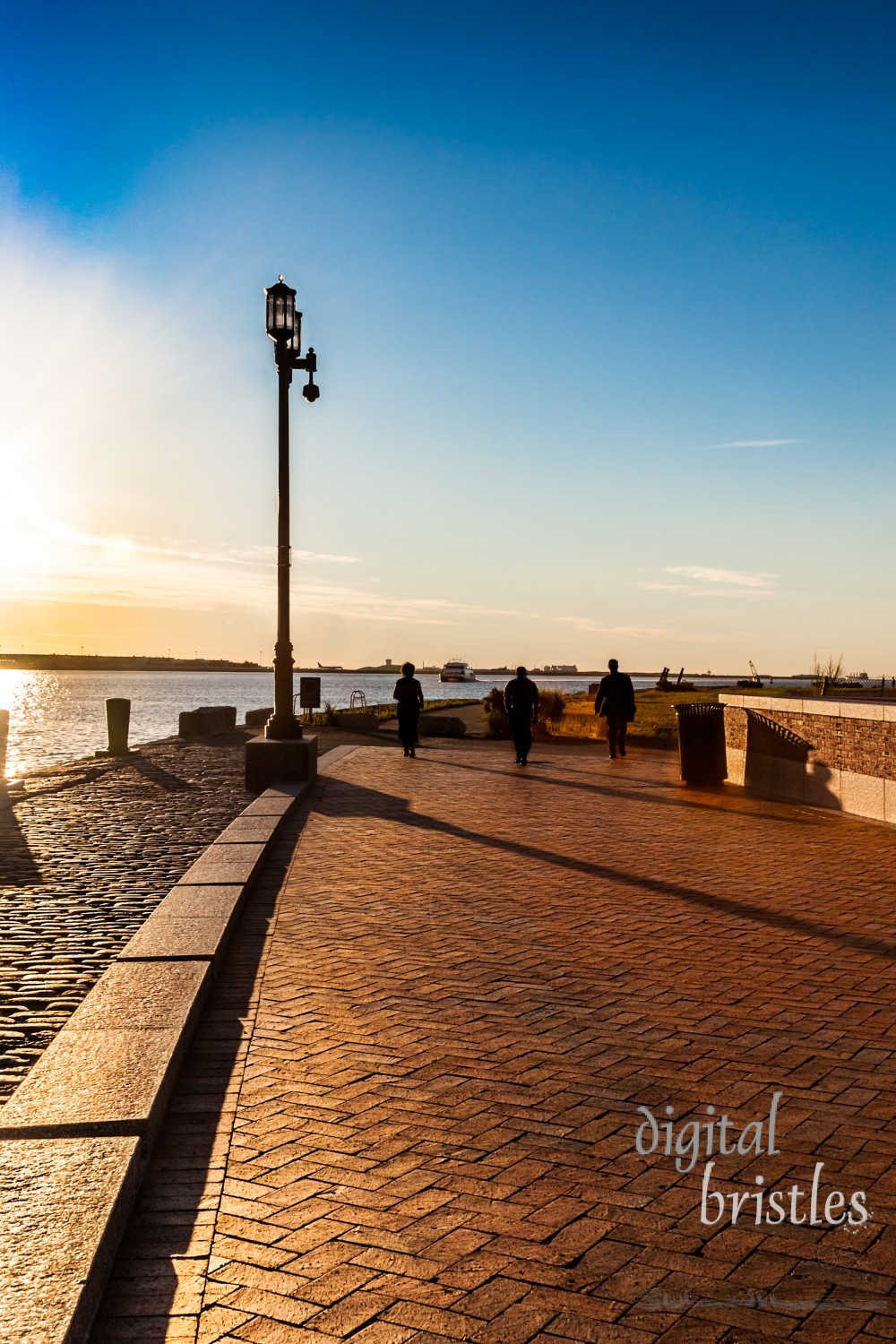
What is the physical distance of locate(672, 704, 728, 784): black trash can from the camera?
1630 centimetres

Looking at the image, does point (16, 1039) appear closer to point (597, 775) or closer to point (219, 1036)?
point (219, 1036)

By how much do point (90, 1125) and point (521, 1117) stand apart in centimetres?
148

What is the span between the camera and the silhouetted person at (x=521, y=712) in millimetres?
19578

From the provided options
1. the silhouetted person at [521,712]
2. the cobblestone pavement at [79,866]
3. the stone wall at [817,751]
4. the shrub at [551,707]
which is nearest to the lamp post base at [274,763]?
the cobblestone pavement at [79,866]

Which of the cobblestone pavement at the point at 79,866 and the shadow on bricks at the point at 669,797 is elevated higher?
the shadow on bricks at the point at 669,797

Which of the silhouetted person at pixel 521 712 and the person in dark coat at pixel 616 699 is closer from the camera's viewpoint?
the silhouetted person at pixel 521 712

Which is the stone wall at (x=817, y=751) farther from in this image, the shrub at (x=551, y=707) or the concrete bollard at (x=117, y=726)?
the shrub at (x=551, y=707)

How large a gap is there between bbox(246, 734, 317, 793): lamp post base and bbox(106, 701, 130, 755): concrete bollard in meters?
8.72

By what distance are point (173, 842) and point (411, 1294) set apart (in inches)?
331

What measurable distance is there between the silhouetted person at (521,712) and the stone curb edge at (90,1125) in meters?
13.0

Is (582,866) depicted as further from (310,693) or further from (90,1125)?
(310,693)

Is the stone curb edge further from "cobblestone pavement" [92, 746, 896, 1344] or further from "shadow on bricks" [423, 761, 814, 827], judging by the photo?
"shadow on bricks" [423, 761, 814, 827]

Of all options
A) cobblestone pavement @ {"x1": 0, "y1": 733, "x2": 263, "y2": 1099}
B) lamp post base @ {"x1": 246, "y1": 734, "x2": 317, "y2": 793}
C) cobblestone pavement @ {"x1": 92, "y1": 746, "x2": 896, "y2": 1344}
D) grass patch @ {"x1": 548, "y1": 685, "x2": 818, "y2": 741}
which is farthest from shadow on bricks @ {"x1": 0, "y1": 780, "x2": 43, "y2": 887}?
grass patch @ {"x1": 548, "y1": 685, "x2": 818, "y2": 741}

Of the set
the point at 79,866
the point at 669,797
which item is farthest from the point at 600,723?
the point at 79,866
